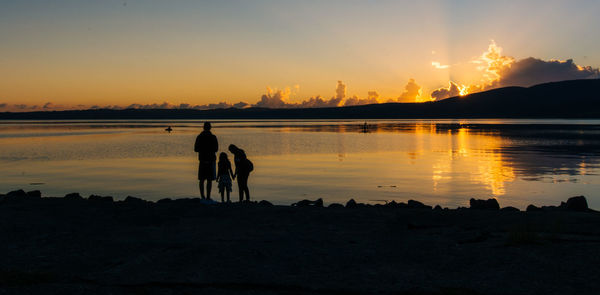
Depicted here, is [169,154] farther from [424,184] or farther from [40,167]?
[424,184]

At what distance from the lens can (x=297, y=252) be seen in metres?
8.26

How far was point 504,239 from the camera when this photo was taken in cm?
891

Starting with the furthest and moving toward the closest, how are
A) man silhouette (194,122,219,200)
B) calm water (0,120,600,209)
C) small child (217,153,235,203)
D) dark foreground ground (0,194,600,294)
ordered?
calm water (0,120,600,209) < small child (217,153,235,203) < man silhouette (194,122,219,200) < dark foreground ground (0,194,600,294)

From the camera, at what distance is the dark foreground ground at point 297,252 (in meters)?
6.48

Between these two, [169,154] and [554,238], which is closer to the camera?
[554,238]

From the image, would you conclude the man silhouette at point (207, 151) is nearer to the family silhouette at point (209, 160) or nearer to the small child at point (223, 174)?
the family silhouette at point (209, 160)

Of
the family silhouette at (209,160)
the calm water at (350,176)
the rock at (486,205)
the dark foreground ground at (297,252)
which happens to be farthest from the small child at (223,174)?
the rock at (486,205)

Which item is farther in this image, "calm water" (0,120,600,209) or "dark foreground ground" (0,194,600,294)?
"calm water" (0,120,600,209)

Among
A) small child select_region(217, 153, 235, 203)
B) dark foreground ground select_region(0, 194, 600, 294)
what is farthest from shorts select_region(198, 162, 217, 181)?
dark foreground ground select_region(0, 194, 600, 294)

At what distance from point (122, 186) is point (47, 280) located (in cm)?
1655

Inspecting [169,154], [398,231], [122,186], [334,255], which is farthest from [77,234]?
[169,154]

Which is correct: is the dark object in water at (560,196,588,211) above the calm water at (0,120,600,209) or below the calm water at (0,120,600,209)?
above

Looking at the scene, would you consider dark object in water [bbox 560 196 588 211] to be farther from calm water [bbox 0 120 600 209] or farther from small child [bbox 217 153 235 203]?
small child [bbox 217 153 235 203]

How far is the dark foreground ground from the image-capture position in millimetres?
6480
